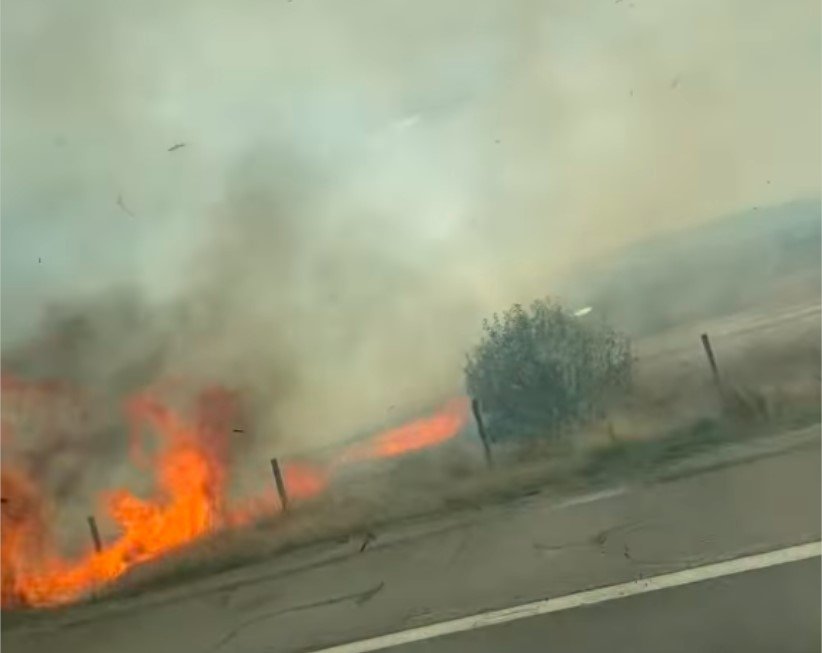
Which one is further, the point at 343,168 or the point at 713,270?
the point at 343,168

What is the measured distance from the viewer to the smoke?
1373 mm

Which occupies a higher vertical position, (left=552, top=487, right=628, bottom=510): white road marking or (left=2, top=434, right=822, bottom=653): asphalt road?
(left=552, top=487, right=628, bottom=510): white road marking

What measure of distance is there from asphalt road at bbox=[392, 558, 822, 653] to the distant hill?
326 mm

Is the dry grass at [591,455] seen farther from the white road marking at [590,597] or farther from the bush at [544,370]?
the white road marking at [590,597]

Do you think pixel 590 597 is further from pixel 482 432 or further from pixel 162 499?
pixel 162 499

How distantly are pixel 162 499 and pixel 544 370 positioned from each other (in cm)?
53

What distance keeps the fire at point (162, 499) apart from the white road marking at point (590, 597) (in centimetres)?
21

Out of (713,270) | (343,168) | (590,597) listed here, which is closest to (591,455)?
(590,597)

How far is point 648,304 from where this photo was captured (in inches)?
52.6

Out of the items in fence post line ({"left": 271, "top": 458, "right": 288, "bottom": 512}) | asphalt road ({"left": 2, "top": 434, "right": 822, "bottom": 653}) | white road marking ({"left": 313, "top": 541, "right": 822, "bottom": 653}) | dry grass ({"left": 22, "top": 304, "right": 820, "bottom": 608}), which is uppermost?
fence post line ({"left": 271, "top": 458, "right": 288, "bottom": 512})

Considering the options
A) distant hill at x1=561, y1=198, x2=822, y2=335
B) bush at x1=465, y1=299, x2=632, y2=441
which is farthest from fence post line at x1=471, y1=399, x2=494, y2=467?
distant hill at x1=561, y1=198, x2=822, y2=335

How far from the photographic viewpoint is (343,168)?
4.73ft

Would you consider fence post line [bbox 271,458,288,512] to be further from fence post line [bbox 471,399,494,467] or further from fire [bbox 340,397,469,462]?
fence post line [bbox 471,399,494,467]

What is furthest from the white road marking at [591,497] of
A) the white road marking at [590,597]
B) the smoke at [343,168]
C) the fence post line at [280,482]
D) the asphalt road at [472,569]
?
the fence post line at [280,482]
